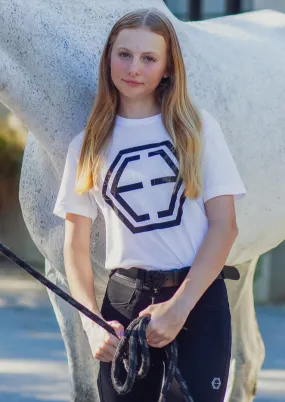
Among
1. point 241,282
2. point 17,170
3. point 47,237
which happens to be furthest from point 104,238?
point 17,170

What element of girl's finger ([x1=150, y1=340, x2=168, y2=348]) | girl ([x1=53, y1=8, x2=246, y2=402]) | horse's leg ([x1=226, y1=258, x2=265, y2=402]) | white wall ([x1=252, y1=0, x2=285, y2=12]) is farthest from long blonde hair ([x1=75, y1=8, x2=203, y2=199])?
white wall ([x1=252, y1=0, x2=285, y2=12])

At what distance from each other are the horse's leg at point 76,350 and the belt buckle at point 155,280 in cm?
94

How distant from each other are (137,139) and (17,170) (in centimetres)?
662

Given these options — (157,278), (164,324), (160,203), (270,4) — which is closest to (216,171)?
(160,203)

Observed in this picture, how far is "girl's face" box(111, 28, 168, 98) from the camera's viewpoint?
9.59ft

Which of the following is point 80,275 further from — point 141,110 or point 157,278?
point 141,110

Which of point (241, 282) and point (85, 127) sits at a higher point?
point (85, 127)

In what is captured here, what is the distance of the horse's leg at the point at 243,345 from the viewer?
4.79m

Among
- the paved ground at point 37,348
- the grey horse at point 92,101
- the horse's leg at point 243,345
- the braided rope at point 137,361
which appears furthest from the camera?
the paved ground at point 37,348

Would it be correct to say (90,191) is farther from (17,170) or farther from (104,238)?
(17,170)

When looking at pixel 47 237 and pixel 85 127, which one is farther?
pixel 47 237

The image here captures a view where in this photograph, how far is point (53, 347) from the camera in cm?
691

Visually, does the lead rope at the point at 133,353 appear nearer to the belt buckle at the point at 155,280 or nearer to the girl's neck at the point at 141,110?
the belt buckle at the point at 155,280

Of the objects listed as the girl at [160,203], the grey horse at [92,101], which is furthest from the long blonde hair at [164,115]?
the grey horse at [92,101]
